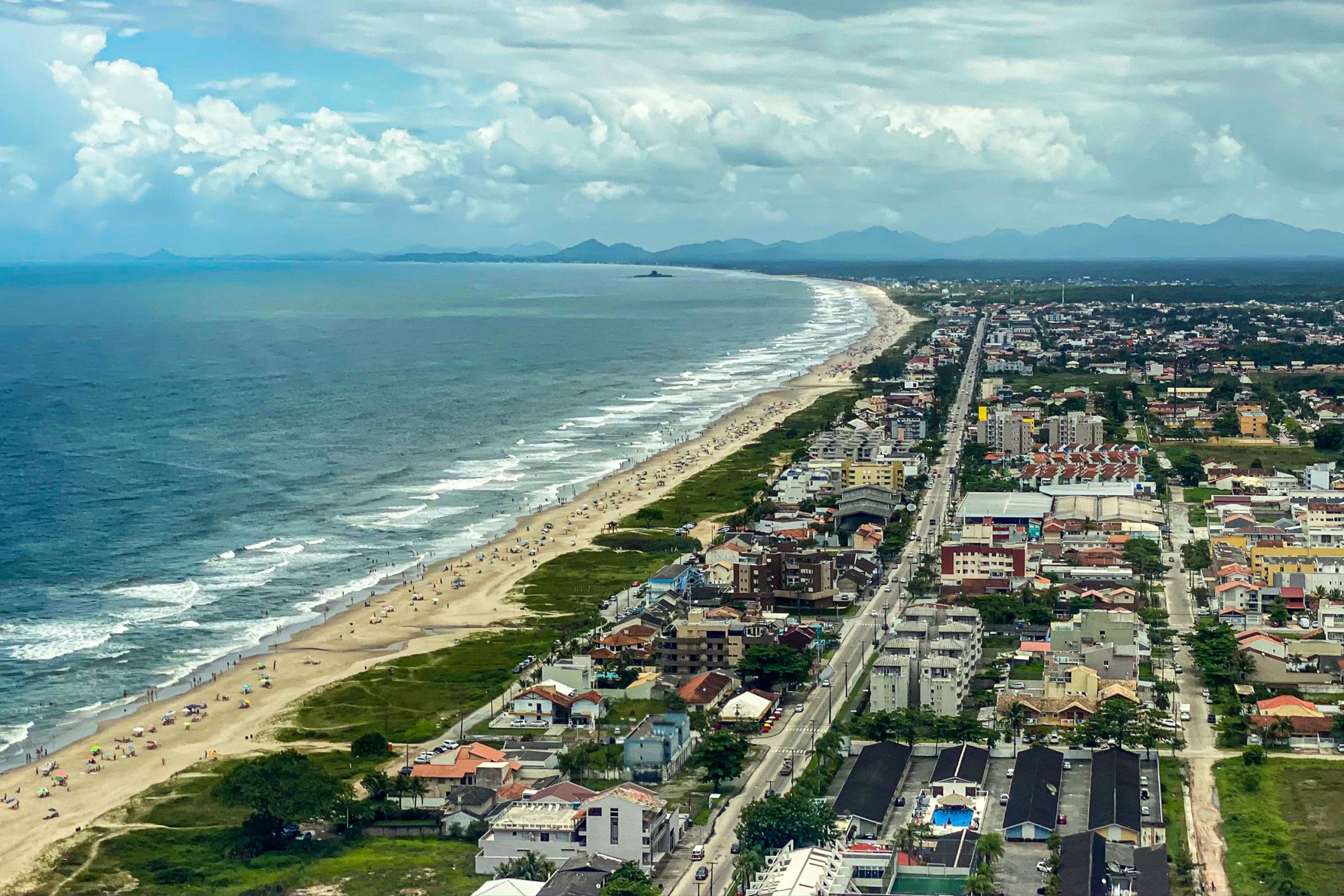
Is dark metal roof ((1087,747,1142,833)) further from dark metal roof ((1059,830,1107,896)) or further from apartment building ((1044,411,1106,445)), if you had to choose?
apartment building ((1044,411,1106,445))

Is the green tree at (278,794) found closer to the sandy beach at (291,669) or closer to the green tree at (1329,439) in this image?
the sandy beach at (291,669)

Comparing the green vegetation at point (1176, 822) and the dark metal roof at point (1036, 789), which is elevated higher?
the dark metal roof at point (1036, 789)

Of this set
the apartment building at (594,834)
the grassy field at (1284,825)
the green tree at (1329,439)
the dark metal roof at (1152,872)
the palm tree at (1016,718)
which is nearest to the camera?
the dark metal roof at (1152,872)

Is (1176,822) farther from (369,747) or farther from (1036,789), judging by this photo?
(369,747)

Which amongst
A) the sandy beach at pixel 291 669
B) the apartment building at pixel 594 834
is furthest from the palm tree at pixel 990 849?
the sandy beach at pixel 291 669

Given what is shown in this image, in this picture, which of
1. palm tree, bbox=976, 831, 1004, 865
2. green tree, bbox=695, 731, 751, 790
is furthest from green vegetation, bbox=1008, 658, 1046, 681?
palm tree, bbox=976, 831, 1004, 865

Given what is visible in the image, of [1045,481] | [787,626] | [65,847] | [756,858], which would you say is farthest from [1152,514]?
[65,847]
